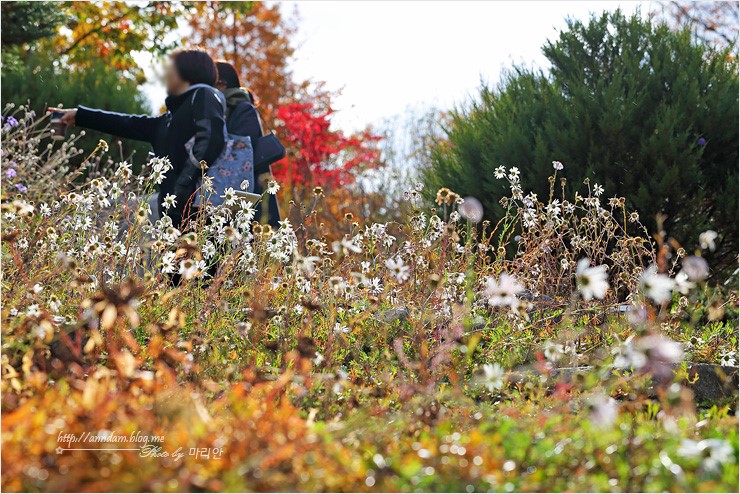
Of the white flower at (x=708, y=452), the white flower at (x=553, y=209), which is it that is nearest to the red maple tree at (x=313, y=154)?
the white flower at (x=553, y=209)

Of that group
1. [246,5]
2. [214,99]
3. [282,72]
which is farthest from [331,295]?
[282,72]

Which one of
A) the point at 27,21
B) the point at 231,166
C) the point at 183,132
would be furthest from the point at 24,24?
the point at 231,166

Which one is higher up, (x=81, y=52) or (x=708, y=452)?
(x=81, y=52)

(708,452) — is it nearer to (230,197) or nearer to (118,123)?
(230,197)

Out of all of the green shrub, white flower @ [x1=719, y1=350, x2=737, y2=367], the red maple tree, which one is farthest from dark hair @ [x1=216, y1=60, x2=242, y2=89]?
the red maple tree

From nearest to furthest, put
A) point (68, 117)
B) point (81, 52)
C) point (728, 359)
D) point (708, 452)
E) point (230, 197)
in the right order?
point (708, 452), point (728, 359), point (230, 197), point (68, 117), point (81, 52)

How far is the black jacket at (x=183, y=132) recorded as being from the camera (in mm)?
5348

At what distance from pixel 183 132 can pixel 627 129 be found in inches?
128

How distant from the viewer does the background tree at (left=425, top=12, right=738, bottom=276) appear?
617 centimetres

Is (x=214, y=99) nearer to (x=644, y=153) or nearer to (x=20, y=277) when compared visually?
(x=20, y=277)

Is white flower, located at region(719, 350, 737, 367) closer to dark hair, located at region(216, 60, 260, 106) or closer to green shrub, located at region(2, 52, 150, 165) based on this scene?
dark hair, located at region(216, 60, 260, 106)

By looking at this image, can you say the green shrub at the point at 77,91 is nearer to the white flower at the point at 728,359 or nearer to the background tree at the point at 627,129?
the background tree at the point at 627,129

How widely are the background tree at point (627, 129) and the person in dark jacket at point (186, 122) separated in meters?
2.18

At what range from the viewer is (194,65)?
218 inches
